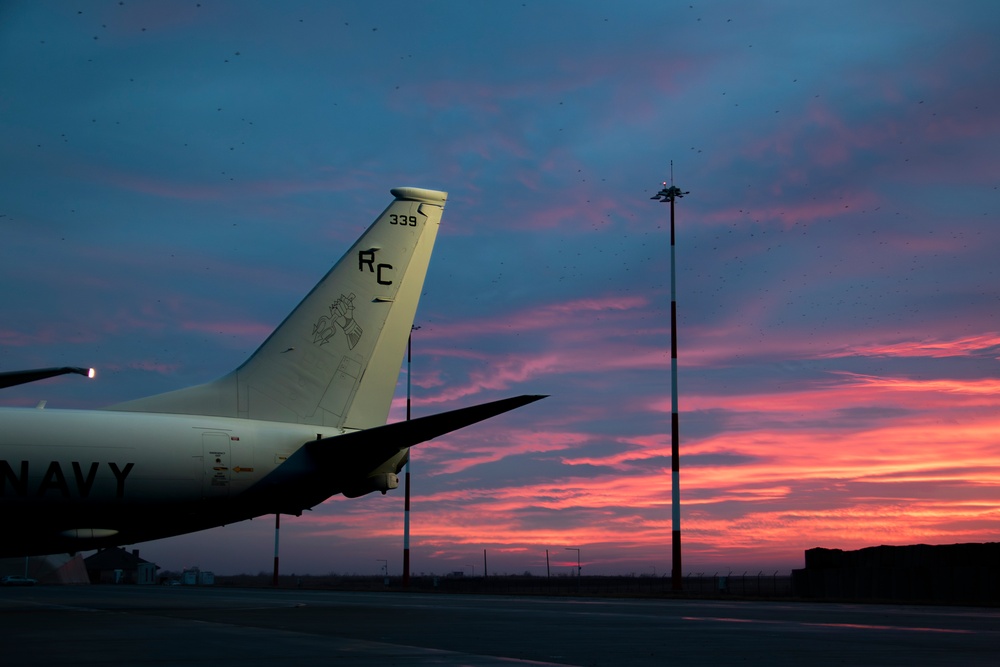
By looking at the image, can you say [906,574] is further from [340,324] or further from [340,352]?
[340,324]

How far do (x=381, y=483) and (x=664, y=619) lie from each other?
843 centimetres

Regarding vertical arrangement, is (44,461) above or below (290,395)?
below

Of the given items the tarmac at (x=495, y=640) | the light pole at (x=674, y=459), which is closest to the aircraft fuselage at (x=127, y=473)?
the tarmac at (x=495, y=640)

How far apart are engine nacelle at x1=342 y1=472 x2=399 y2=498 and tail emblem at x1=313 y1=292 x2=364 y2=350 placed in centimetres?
422

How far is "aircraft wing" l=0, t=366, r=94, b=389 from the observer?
20.1 metres

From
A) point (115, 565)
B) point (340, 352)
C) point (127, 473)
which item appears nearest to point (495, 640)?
point (127, 473)

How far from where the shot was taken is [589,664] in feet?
45.9

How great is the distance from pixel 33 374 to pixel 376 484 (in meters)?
9.88

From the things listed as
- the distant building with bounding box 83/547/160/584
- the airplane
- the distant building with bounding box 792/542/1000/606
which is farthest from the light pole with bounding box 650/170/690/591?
the distant building with bounding box 83/547/160/584

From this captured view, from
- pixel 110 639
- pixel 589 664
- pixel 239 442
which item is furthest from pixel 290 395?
pixel 589 664

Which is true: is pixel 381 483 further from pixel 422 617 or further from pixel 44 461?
pixel 44 461

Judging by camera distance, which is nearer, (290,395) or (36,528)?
(36,528)

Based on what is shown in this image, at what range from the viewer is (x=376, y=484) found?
91.8ft

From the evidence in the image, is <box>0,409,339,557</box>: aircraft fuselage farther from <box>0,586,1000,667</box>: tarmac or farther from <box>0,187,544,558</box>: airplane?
<box>0,586,1000,667</box>: tarmac
